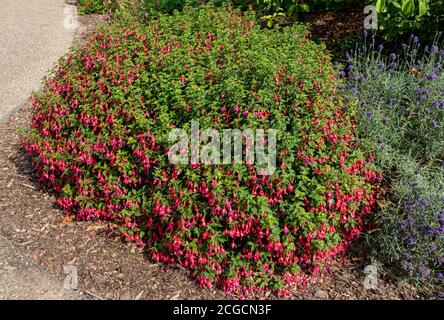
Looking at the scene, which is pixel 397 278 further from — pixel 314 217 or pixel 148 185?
pixel 148 185

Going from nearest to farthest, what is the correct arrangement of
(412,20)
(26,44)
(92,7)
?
(412,20) < (26,44) < (92,7)

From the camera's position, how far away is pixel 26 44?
287 inches

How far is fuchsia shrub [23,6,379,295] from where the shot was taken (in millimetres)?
3113

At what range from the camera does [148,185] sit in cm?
356

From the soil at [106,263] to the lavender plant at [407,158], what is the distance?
0.71 feet

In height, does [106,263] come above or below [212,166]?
below

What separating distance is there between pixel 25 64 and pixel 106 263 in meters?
4.20

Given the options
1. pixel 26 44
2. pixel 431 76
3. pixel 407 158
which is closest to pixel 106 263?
pixel 407 158

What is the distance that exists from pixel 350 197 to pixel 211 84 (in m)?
1.28

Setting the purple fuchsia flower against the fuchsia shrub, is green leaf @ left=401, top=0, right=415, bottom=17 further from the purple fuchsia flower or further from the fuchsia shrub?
the fuchsia shrub

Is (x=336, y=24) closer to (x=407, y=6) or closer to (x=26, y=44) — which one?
(x=407, y=6)

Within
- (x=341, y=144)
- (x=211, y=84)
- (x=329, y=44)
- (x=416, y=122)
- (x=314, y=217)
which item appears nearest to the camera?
(x=314, y=217)

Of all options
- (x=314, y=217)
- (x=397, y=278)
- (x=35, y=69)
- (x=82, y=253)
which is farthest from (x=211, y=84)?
(x=35, y=69)

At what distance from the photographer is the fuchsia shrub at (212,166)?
3113 mm
